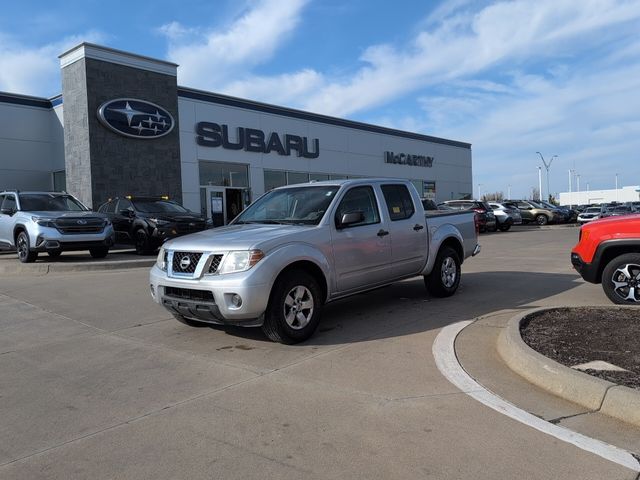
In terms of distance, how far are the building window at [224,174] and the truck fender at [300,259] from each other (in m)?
19.9

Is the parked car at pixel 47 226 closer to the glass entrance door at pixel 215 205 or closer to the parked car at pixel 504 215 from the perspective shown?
the glass entrance door at pixel 215 205

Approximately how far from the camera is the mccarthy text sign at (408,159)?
36.7m

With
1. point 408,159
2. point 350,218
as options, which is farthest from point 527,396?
point 408,159

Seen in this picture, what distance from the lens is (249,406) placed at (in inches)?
167

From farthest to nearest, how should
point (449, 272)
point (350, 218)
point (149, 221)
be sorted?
point (149, 221) < point (449, 272) < point (350, 218)

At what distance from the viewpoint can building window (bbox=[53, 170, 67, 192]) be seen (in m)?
24.0

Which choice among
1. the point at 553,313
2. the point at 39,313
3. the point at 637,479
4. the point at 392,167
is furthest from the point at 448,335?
the point at 392,167

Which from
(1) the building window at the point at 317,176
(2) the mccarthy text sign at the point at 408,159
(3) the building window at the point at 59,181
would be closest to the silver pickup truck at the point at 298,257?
(3) the building window at the point at 59,181

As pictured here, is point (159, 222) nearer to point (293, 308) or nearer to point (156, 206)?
point (156, 206)

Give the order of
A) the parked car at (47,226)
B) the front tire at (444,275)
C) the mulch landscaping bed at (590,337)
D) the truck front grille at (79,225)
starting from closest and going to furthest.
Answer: the mulch landscaping bed at (590,337) → the front tire at (444,275) → the parked car at (47,226) → the truck front grille at (79,225)

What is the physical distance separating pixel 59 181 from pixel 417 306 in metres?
21.2

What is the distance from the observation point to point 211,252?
5.77m

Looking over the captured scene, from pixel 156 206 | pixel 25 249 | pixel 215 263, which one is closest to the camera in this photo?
pixel 215 263

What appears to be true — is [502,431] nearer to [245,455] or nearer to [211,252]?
[245,455]
